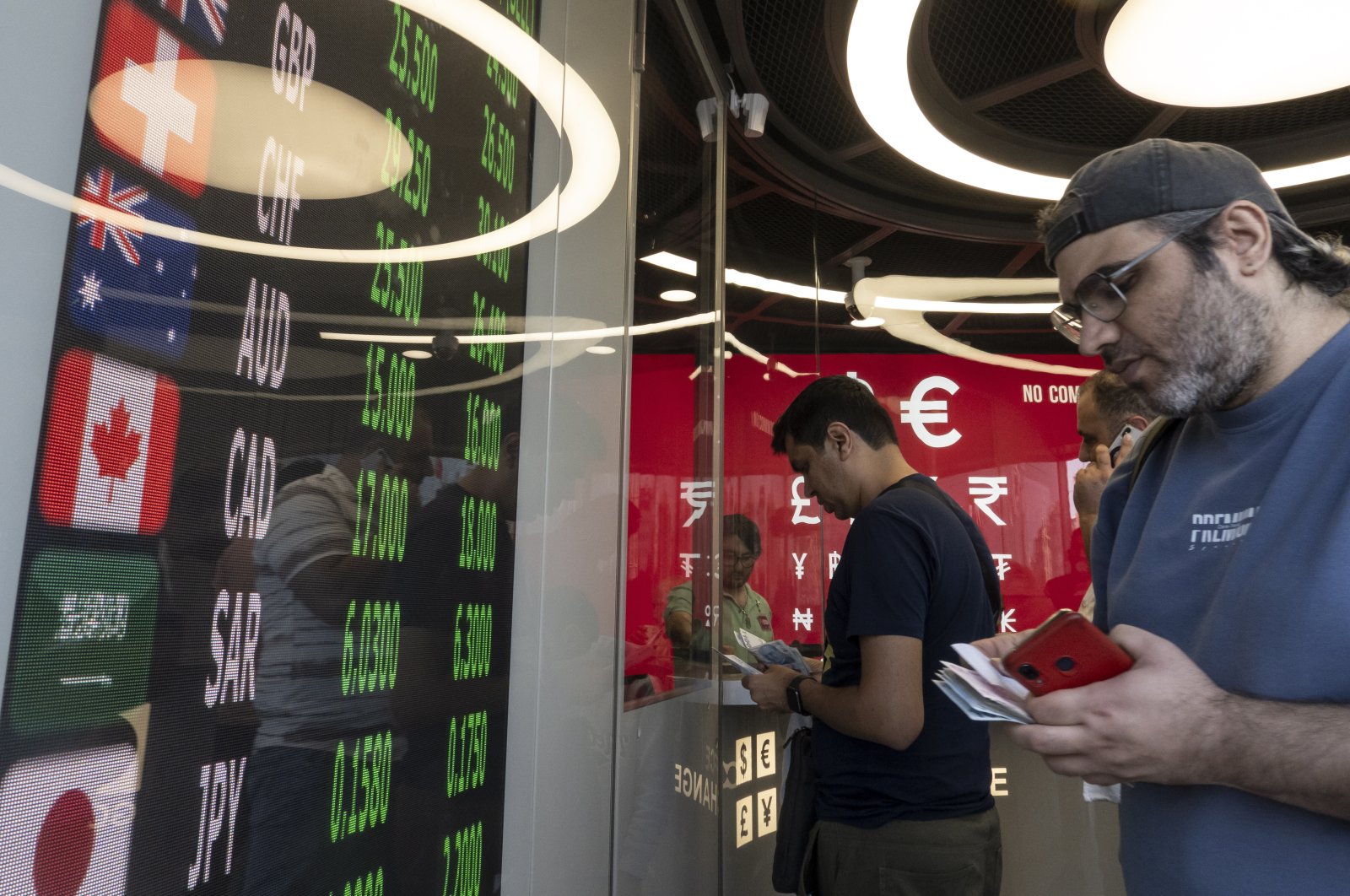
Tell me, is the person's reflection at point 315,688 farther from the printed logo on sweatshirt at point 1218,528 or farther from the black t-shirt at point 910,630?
the black t-shirt at point 910,630

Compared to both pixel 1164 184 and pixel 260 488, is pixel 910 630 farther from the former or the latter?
pixel 260 488

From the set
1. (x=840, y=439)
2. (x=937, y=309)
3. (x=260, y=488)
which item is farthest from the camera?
(x=937, y=309)

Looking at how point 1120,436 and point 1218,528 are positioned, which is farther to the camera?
point 1120,436

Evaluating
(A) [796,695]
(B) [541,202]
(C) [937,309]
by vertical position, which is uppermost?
(C) [937,309]

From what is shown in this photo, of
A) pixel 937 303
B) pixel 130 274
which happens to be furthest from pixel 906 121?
pixel 130 274

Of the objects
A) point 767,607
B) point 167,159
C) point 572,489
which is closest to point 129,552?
point 167,159

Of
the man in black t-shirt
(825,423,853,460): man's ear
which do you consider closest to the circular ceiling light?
(825,423,853,460): man's ear

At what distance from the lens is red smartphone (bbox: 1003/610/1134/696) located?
3.16 feet

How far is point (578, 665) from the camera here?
1.68 meters

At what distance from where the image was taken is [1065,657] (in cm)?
100

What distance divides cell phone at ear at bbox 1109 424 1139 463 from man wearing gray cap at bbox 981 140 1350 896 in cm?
132

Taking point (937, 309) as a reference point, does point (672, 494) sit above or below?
below

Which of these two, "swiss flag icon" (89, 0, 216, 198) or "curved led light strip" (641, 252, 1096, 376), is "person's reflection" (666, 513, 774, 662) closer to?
"swiss flag icon" (89, 0, 216, 198)

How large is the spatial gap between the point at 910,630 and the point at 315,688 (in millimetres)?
1197
